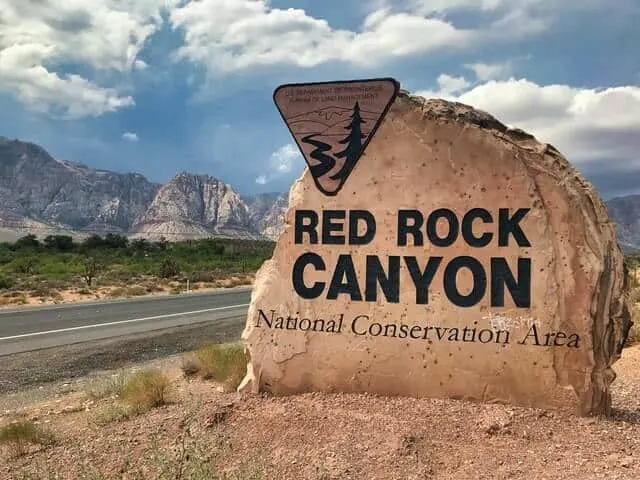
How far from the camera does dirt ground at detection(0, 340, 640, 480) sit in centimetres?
485

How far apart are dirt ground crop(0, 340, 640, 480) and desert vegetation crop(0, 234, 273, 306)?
2045 centimetres

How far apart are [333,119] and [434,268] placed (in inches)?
71.6

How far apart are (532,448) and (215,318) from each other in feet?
46.5

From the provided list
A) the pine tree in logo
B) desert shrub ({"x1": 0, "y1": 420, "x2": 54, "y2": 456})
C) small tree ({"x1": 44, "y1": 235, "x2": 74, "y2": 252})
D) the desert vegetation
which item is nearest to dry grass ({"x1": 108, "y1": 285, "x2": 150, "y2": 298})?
the desert vegetation

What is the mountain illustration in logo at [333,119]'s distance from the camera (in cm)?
665

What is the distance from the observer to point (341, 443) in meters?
5.29

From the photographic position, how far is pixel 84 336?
48.6ft

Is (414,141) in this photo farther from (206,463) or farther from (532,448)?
(206,463)

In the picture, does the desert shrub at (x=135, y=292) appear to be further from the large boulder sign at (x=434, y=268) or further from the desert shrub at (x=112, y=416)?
the large boulder sign at (x=434, y=268)

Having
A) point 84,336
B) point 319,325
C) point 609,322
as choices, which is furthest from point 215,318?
point 609,322

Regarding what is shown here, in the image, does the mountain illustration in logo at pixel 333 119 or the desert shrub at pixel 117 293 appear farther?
the desert shrub at pixel 117 293


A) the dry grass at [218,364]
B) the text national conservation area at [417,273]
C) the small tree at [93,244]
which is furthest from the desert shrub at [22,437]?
the small tree at [93,244]

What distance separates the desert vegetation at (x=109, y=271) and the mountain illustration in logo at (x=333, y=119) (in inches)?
797

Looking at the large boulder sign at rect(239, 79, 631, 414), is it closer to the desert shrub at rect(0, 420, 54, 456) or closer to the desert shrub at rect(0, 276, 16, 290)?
the desert shrub at rect(0, 420, 54, 456)
